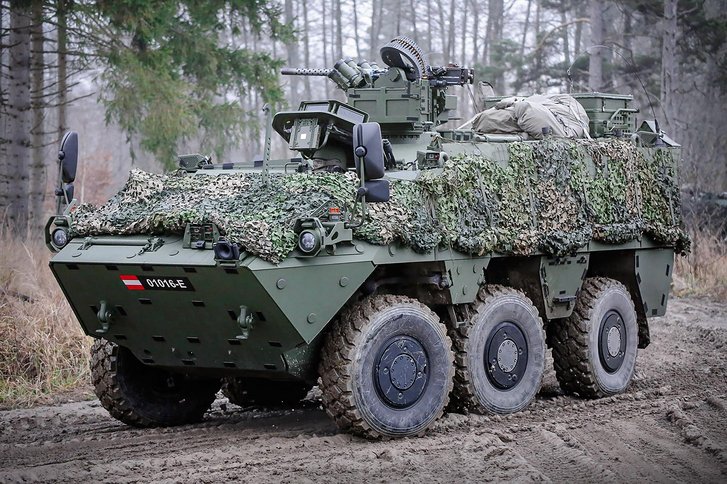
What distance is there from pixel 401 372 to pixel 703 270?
10209 millimetres

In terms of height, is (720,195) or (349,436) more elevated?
(720,195)

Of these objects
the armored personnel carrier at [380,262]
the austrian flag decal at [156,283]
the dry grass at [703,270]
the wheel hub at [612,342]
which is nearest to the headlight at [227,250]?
the armored personnel carrier at [380,262]

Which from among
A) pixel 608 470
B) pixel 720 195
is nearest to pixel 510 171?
pixel 608 470

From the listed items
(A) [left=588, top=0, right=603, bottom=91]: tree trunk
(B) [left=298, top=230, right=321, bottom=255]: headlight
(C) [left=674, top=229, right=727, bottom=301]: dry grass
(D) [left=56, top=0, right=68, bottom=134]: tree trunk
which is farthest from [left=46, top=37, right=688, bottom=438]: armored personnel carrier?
(A) [left=588, top=0, right=603, bottom=91]: tree trunk

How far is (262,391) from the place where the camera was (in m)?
9.37

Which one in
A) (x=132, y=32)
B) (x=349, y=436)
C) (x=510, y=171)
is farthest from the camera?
(x=132, y=32)

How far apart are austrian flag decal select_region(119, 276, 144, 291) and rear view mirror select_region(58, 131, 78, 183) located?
0.90 meters

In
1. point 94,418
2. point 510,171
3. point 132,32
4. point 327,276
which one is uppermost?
point 132,32

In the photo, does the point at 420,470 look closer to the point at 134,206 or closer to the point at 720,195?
the point at 134,206

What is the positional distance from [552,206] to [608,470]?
9.46 feet

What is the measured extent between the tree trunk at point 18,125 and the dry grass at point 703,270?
9188 mm

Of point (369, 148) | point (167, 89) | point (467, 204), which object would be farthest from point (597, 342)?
point (167, 89)

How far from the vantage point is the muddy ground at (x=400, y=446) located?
21.9ft

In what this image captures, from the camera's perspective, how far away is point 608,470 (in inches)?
262
